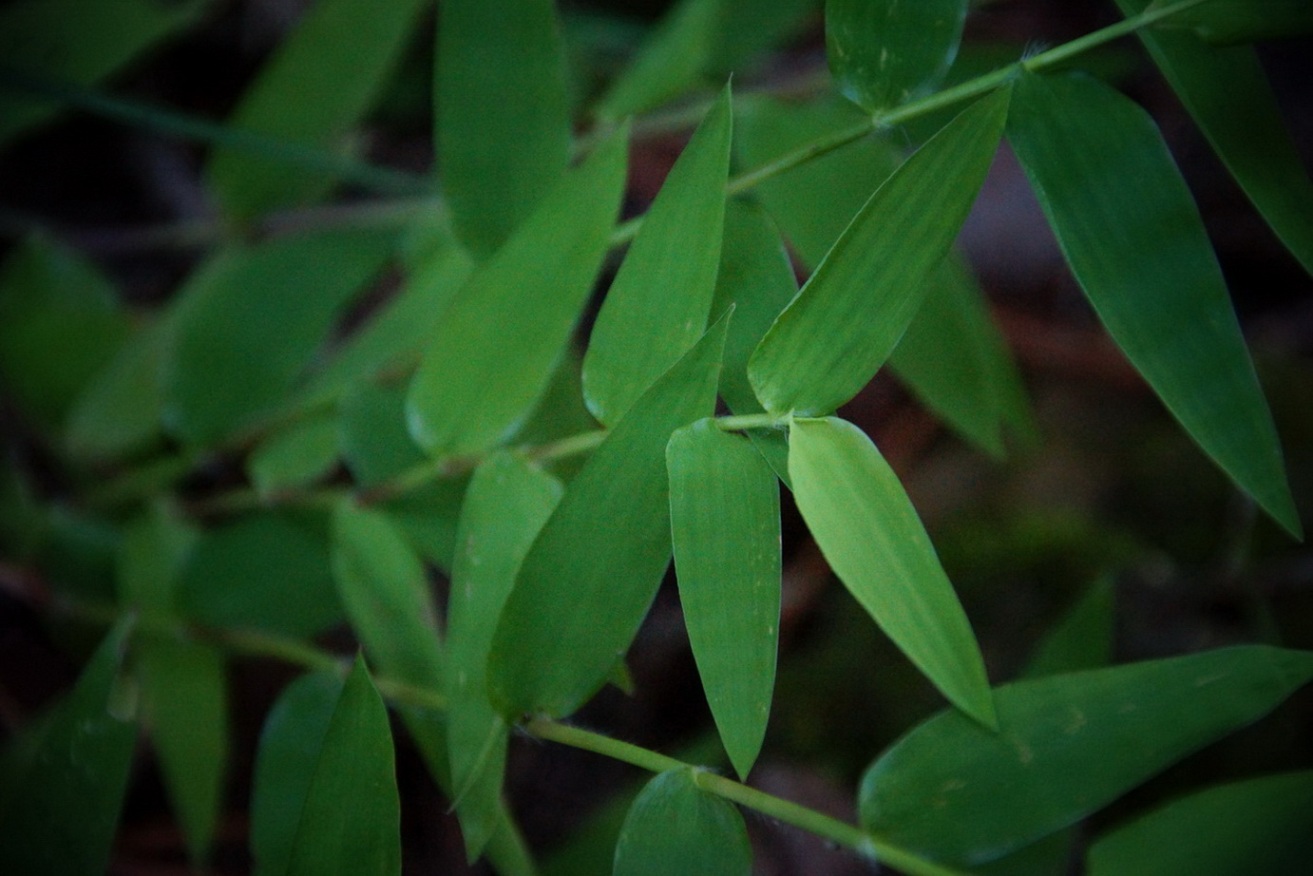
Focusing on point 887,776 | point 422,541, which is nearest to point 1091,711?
point 887,776

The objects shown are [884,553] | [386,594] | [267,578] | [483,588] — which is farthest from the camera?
Answer: [267,578]

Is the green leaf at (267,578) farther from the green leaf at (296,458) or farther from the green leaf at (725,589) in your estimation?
the green leaf at (725,589)

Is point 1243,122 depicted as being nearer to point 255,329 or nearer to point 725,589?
point 725,589

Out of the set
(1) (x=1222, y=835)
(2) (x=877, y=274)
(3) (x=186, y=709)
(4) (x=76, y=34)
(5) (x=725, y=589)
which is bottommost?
(3) (x=186, y=709)

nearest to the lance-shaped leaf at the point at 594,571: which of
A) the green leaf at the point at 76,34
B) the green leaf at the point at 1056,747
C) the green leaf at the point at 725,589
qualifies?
the green leaf at the point at 725,589

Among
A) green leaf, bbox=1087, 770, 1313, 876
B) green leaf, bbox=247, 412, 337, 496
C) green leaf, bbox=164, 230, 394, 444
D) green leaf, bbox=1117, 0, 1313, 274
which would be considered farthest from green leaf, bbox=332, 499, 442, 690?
green leaf, bbox=1117, 0, 1313, 274

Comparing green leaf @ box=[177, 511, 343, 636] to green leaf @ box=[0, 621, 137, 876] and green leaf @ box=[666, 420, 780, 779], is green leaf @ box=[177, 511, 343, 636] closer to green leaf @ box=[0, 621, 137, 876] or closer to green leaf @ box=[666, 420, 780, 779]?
green leaf @ box=[0, 621, 137, 876]

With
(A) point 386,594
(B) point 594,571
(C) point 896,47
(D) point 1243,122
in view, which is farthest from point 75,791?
(D) point 1243,122
